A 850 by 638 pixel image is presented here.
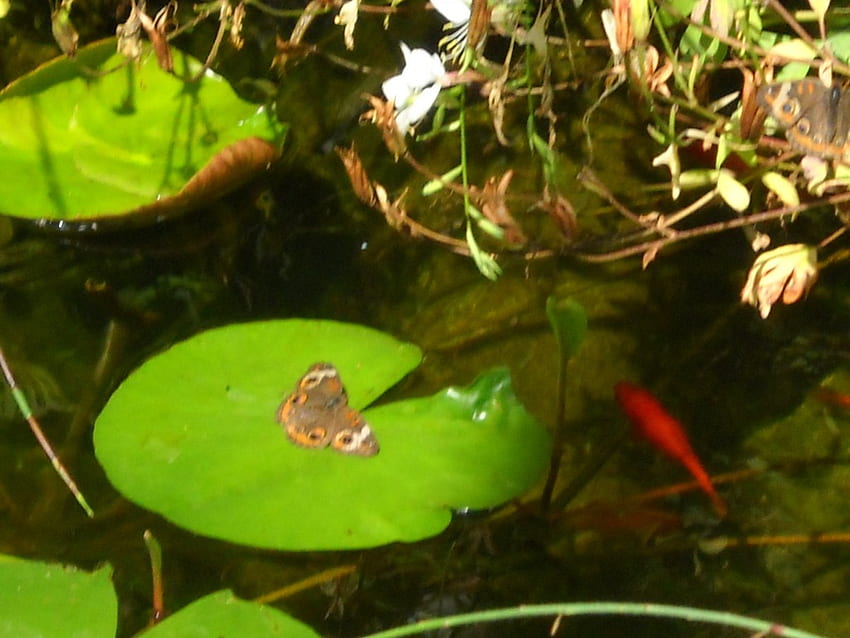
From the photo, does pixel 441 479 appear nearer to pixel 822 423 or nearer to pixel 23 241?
pixel 822 423

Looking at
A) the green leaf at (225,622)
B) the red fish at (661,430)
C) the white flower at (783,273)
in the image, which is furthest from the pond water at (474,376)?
the white flower at (783,273)

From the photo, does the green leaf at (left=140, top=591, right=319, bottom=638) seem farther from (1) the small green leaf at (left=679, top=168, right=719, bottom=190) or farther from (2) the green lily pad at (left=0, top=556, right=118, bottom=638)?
(1) the small green leaf at (left=679, top=168, right=719, bottom=190)

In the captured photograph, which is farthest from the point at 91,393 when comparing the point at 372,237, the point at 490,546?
the point at 490,546

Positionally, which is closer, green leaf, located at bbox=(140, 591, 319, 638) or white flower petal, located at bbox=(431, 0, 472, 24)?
green leaf, located at bbox=(140, 591, 319, 638)

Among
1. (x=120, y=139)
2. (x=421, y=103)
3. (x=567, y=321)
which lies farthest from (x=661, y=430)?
(x=120, y=139)

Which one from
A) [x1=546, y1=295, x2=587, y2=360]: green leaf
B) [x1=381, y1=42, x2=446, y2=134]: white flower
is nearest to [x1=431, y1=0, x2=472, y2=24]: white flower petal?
[x1=381, y1=42, x2=446, y2=134]: white flower

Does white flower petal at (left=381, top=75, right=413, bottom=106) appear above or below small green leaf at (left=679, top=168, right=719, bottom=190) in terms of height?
above

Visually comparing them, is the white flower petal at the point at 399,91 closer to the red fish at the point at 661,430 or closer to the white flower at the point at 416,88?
the white flower at the point at 416,88
